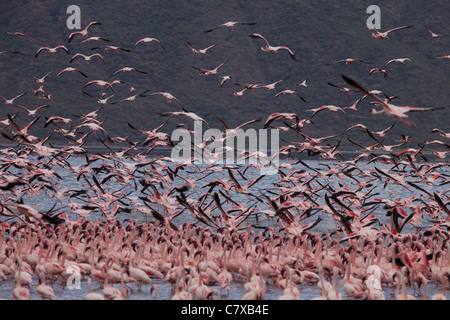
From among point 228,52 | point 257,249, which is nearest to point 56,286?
point 257,249

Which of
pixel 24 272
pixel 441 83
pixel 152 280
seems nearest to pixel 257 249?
pixel 152 280

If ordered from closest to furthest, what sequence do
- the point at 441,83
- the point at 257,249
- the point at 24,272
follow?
the point at 24,272 < the point at 257,249 < the point at 441,83

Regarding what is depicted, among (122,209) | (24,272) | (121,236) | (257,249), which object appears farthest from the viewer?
(122,209)

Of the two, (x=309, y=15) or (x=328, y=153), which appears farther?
(x=309, y=15)

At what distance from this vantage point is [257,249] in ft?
Result: 53.6

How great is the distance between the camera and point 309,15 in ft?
374

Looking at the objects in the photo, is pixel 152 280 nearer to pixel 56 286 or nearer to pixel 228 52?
pixel 56 286
